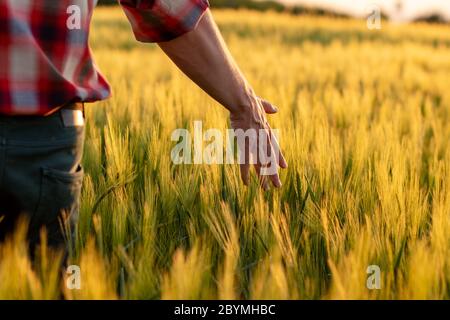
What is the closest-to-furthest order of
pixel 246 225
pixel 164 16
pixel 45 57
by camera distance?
pixel 45 57 < pixel 164 16 < pixel 246 225

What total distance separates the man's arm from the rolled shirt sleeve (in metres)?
0.02

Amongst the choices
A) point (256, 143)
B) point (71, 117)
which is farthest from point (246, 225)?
point (71, 117)

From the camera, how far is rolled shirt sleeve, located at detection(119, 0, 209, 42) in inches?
50.6

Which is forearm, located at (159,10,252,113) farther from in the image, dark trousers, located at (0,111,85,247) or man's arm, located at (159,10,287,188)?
dark trousers, located at (0,111,85,247)

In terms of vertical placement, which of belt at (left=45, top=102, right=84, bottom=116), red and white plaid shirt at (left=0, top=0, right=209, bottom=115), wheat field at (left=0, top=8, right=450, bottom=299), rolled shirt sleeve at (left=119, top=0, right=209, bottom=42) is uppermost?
rolled shirt sleeve at (left=119, top=0, right=209, bottom=42)

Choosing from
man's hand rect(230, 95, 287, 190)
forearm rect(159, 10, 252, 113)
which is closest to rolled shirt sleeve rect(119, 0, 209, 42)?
forearm rect(159, 10, 252, 113)

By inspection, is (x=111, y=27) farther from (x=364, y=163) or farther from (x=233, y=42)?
(x=364, y=163)

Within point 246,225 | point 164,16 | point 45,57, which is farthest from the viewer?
point 246,225

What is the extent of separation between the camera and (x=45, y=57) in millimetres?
1141

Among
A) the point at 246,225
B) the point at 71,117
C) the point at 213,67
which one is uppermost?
the point at 213,67

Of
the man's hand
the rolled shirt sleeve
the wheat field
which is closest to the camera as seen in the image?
Answer: the wheat field

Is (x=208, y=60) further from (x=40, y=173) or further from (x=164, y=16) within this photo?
(x=40, y=173)

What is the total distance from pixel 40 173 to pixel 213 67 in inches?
15.0

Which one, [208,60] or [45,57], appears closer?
[45,57]
